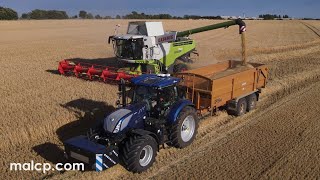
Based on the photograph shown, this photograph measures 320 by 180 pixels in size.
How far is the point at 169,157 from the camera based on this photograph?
8.30 meters

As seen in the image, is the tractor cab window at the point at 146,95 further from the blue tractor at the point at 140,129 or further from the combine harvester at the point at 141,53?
the combine harvester at the point at 141,53

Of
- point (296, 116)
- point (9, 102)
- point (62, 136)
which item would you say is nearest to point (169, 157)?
point (62, 136)

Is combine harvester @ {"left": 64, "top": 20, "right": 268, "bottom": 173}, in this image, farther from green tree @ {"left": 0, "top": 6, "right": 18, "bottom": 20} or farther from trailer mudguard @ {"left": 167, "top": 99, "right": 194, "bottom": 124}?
green tree @ {"left": 0, "top": 6, "right": 18, "bottom": 20}

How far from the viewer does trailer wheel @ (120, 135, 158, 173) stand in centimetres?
702

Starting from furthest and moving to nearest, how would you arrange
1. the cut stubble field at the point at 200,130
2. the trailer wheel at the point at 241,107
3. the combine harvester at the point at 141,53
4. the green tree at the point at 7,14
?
the green tree at the point at 7,14 < the combine harvester at the point at 141,53 < the trailer wheel at the point at 241,107 < the cut stubble field at the point at 200,130

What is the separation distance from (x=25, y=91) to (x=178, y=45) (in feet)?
25.1

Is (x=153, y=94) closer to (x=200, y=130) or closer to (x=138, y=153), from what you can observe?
(x=138, y=153)

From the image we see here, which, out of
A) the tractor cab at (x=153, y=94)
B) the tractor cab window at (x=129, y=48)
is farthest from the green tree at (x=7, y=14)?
the tractor cab at (x=153, y=94)

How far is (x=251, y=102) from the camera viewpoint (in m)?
11.8

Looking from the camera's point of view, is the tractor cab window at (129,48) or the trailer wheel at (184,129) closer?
the trailer wheel at (184,129)

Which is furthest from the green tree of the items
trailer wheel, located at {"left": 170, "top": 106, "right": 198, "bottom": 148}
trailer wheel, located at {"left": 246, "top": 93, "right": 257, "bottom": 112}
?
trailer wheel, located at {"left": 170, "top": 106, "right": 198, "bottom": 148}

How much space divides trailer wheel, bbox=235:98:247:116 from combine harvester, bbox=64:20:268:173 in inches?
13.7

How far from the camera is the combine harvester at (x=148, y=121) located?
706cm

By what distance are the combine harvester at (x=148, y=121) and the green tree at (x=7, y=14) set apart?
258 ft
